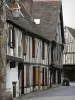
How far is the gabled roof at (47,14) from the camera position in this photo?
2067 inches

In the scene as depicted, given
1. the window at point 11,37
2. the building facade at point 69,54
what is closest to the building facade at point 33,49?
the window at point 11,37

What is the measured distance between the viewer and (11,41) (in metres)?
30.2

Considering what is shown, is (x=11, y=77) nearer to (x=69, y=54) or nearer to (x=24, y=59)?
(x=24, y=59)

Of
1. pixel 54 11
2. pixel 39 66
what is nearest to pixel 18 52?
pixel 39 66

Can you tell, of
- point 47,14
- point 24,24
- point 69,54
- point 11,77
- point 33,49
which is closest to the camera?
point 11,77

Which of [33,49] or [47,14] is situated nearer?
[33,49]

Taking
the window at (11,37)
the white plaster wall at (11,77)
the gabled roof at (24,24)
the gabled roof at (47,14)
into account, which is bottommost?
the white plaster wall at (11,77)

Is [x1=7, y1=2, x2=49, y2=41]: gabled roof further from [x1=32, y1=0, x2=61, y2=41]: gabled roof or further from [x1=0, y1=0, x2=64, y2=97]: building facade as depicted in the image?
[x1=32, y1=0, x2=61, y2=41]: gabled roof

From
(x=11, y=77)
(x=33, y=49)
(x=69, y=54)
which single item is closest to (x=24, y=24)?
(x=33, y=49)

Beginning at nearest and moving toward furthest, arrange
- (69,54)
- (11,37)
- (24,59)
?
1. (11,37)
2. (24,59)
3. (69,54)

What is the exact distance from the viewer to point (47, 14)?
183 ft

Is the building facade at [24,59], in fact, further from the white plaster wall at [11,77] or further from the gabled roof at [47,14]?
the gabled roof at [47,14]

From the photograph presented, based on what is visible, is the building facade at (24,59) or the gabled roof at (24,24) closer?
the building facade at (24,59)

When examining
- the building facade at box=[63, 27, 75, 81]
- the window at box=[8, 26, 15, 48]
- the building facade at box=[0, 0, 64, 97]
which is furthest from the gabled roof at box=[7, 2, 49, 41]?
the building facade at box=[63, 27, 75, 81]
